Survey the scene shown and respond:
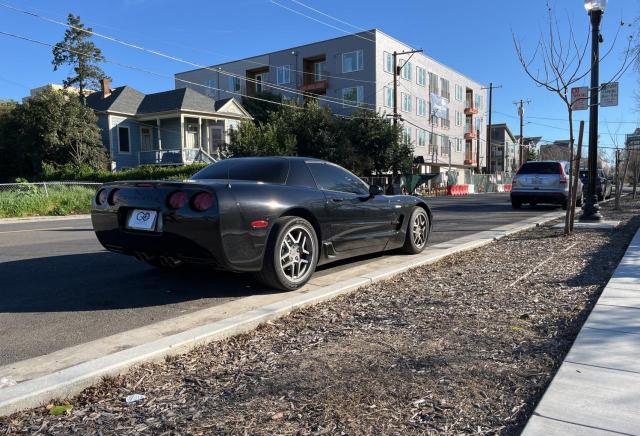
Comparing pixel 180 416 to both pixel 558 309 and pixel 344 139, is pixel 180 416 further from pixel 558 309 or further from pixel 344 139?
pixel 344 139

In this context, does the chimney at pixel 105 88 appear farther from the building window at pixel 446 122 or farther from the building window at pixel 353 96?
the building window at pixel 446 122

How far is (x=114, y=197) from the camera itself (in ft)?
16.3

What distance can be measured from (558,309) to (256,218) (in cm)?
282

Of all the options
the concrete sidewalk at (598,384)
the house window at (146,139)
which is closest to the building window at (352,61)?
the house window at (146,139)

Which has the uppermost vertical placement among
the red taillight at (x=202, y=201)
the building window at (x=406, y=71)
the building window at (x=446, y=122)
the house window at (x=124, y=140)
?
the building window at (x=406, y=71)

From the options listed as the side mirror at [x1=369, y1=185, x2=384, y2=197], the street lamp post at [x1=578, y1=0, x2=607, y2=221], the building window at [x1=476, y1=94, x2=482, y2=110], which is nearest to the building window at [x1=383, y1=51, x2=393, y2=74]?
the building window at [x1=476, y1=94, x2=482, y2=110]

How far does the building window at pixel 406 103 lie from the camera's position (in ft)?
149

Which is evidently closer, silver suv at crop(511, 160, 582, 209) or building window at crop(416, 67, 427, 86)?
silver suv at crop(511, 160, 582, 209)

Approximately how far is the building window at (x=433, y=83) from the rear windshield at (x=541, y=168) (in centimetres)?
3665

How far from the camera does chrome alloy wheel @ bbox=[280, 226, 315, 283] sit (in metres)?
5.05

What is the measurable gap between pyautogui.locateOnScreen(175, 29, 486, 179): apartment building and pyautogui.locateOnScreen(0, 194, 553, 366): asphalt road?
3065 cm

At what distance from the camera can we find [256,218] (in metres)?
4.68

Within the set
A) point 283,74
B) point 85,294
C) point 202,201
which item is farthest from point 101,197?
point 283,74

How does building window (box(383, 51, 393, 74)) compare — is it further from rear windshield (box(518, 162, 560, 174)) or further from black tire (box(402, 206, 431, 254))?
black tire (box(402, 206, 431, 254))
